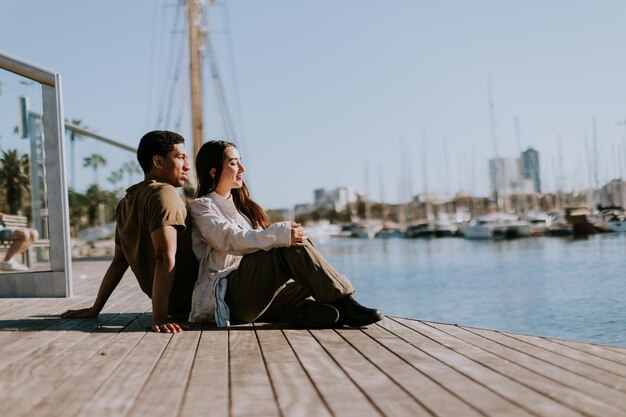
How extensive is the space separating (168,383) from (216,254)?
1.63 m

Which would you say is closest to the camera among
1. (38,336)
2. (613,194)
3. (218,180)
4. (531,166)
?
(38,336)

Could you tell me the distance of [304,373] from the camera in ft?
9.93

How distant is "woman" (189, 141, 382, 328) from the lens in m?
4.16

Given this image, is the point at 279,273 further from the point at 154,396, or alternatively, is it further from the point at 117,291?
the point at 117,291

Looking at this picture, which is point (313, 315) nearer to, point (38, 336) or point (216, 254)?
point (216, 254)

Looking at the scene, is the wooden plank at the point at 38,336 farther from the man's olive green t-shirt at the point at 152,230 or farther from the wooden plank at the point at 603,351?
the wooden plank at the point at 603,351

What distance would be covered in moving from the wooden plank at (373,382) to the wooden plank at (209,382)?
455 mm

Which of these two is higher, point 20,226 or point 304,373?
point 20,226

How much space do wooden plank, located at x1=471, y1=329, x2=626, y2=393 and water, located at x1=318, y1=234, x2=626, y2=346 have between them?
A: 7133 millimetres

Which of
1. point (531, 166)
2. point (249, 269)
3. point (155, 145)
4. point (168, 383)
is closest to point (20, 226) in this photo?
point (155, 145)

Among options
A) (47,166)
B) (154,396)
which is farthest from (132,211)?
(47,166)

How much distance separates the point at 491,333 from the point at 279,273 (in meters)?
1.14

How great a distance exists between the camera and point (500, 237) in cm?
6141

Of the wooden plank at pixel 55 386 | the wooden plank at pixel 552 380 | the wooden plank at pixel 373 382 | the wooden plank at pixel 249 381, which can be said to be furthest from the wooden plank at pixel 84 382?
the wooden plank at pixel 552 380
